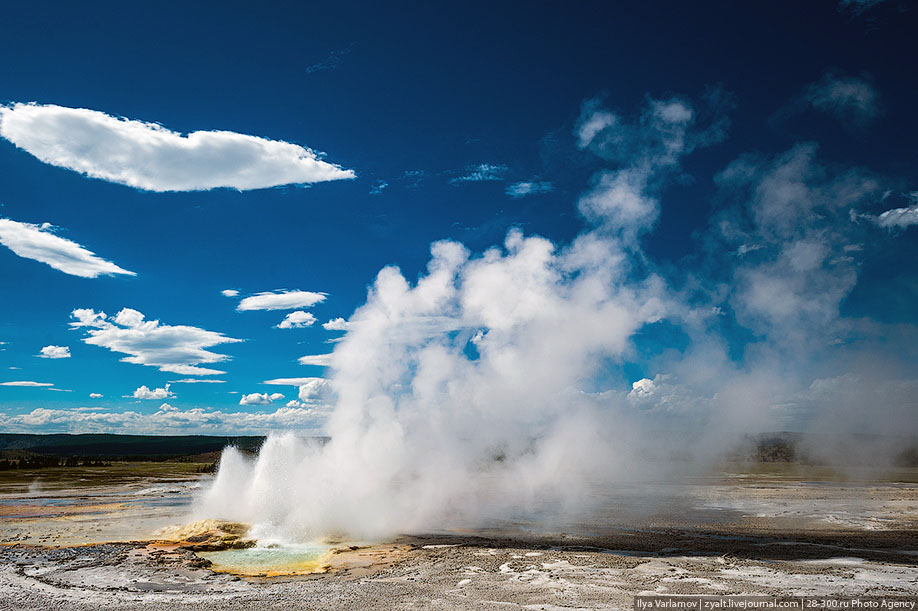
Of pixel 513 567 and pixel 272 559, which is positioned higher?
pixel 513 567

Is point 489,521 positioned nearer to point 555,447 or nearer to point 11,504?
point 555,447

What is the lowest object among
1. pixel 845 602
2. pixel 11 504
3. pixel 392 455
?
pixel 11 504

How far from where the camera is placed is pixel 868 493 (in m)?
50.0

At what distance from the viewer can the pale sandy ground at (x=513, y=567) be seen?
16047 millimetres

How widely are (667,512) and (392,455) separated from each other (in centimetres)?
1824

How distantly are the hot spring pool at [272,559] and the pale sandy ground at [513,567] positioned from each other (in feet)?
2.74

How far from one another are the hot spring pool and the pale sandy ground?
83cm

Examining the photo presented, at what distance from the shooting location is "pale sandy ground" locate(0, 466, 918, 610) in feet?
52.6

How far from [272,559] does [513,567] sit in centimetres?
972

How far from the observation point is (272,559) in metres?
21.9

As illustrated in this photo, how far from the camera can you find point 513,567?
771 inches

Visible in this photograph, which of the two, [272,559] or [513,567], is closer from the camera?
[513,567]

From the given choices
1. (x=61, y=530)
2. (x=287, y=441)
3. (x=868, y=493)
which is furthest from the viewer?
(x=868, y=493)

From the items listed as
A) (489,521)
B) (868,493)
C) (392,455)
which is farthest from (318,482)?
(868,493)
